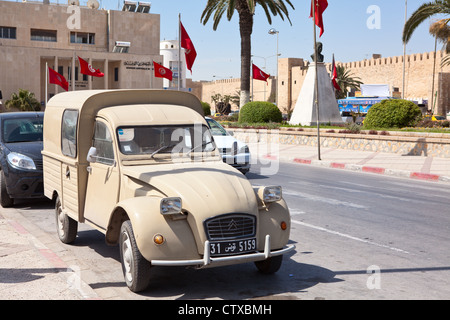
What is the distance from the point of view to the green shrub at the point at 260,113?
32781 millimetres

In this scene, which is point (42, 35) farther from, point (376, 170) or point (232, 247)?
point (232, 247)

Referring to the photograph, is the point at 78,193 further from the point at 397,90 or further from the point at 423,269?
the point at 397,90

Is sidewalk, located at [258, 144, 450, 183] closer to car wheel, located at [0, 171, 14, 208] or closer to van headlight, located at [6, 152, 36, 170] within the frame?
van headlight, located at [6, 152, 36, 170]

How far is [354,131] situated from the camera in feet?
82.4

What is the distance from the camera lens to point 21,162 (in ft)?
34.5

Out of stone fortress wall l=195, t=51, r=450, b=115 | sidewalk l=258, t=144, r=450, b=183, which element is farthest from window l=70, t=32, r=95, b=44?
sidewalk l=258, t=144, r=450, b=183

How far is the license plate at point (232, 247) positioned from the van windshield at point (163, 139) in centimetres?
163

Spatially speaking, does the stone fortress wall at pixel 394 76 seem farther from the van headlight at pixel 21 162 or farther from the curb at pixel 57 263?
the curb at pixel 57 263

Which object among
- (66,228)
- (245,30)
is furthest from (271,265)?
(245,30)

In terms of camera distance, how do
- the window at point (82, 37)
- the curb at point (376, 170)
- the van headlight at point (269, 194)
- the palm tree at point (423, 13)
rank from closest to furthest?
the van headlight at point (269, 194) < the curb at point (376, 170) < the palm tree at point (423, 13) < the window at point (82, 37)

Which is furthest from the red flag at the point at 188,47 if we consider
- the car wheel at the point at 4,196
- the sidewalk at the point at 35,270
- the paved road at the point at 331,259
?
the sidewalk at the point at 35,270
